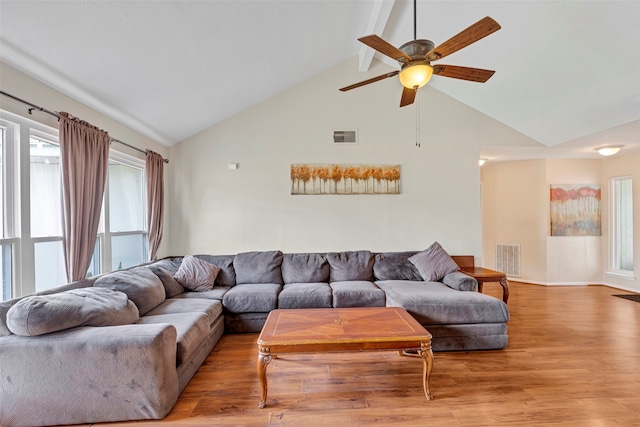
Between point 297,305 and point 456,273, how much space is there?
2058mm

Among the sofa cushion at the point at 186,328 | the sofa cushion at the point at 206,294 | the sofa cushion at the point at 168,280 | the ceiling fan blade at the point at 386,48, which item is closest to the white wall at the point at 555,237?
the ceiling fan blade at the point at 386,48

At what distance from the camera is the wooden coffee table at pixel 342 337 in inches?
83.1

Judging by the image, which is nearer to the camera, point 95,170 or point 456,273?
point 95,170

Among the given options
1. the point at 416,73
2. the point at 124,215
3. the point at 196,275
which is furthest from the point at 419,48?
Answer: the point at 124,215

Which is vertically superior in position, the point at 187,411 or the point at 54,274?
the point at 54,274

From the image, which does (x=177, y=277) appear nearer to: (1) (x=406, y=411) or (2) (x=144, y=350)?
(2) (x=144, y=350)

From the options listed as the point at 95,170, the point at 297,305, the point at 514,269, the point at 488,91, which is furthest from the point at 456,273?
the point at 95,170

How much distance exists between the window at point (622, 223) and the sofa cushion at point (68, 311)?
25.1 ft

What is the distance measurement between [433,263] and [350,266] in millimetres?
1117

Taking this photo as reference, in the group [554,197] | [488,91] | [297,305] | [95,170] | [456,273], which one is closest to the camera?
[95,170]

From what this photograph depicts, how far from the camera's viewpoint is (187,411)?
6.72ft

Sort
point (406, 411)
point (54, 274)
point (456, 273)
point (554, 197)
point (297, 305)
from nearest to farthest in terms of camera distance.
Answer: point (406, 411) → point (54, 274) → point (297, 305) → point (456, 273) → point (554, 197)


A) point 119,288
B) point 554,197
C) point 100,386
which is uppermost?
point 554,197

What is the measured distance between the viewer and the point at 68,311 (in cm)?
200
